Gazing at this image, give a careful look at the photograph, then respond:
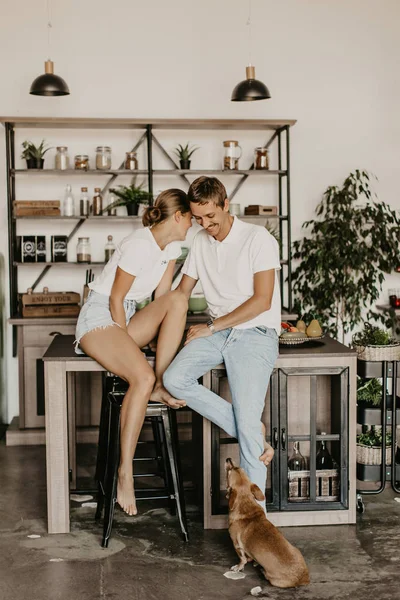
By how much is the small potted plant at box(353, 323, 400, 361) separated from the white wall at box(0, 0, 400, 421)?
2.31m

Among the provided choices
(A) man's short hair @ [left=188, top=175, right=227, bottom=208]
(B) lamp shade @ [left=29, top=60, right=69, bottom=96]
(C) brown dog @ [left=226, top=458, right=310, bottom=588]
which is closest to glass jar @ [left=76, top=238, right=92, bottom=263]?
(B) lamp shade @ [left=29, top=60, right=69, bottom=96]

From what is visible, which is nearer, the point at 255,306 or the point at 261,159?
the point at 255,306

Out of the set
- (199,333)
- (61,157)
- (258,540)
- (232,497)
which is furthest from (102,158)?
(258,540)

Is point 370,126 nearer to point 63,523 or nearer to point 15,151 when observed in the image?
point 15,151

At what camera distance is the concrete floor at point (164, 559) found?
323 centimetres

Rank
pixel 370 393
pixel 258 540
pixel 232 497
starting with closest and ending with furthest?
pixel 258 540 < pixel 232 497 < pixel 370 393

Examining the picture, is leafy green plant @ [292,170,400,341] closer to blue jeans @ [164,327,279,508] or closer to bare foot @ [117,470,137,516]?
blue jeans @ [164,327,279,508]

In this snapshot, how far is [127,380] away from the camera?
3764 mm

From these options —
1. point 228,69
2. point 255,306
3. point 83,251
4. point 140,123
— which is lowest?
point 255,306

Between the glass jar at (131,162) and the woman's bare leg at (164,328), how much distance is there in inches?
91.4

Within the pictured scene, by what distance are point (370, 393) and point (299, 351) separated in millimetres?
599

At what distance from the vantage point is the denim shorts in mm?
3840

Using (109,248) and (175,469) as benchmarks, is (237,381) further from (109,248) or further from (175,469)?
(109,248)

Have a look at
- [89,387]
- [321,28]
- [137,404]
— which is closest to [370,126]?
[321,28]
